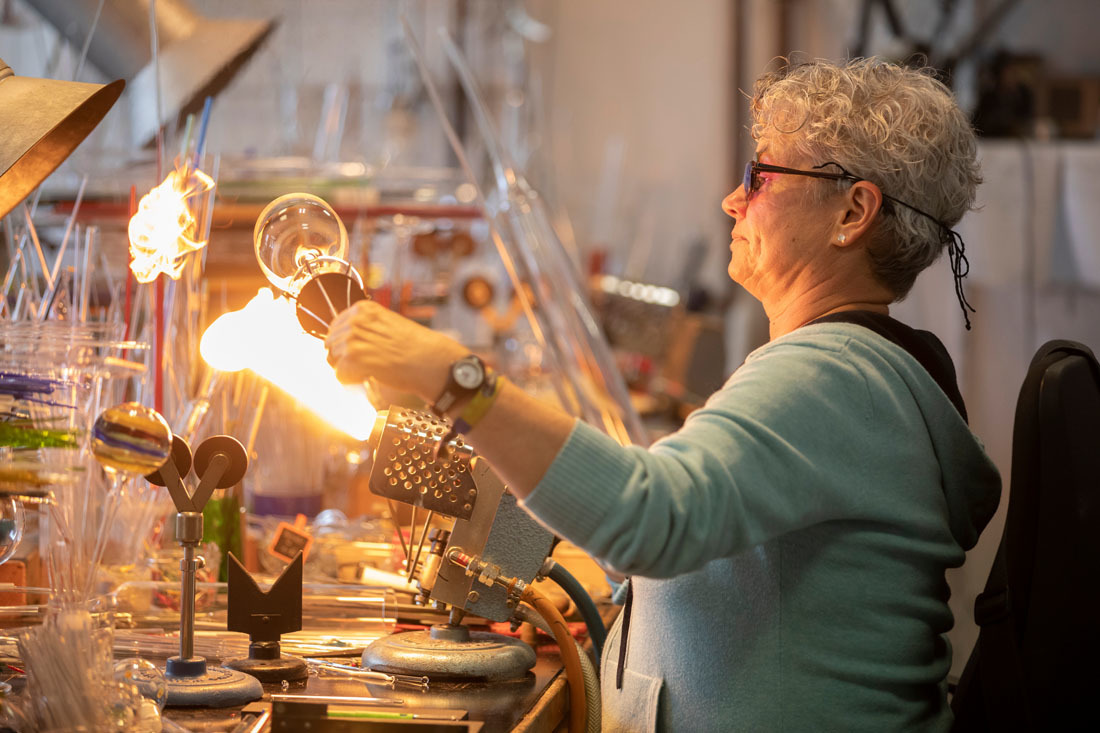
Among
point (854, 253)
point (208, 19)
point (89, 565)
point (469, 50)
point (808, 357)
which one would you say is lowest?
point (89, 565)

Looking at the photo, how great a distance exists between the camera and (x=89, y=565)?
1.50 meters

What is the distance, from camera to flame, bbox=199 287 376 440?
1.79 m

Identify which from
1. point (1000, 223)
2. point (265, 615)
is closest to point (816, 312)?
point (265, 615)

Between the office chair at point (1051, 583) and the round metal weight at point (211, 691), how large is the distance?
842mm

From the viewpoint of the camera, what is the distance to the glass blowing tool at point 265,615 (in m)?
1.48

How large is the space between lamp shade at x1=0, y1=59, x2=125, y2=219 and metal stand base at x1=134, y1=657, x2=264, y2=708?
23.2 inches

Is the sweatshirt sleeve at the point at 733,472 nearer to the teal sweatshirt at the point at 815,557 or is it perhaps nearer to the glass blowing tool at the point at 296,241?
the teal sweatshirt at the point at 815,557

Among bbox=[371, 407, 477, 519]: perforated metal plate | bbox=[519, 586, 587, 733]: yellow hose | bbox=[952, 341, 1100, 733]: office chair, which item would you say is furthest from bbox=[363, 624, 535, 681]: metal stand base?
bbox=[952, 341, 1100, 733]: office chair

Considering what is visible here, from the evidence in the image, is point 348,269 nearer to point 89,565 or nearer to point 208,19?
point 89,565

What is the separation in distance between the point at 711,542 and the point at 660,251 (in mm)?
6555

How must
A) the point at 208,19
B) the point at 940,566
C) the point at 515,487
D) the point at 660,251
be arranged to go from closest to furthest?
the point at 515,487, the point at 940,566, the point at 208,19, the point at 660,251

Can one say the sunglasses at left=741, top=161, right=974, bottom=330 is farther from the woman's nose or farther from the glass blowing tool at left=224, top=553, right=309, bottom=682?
the glass blowing tool at left=224, top=553, right=309, bottom=682

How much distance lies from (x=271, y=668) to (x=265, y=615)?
0.24 ft

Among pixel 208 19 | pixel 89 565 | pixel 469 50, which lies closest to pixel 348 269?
pixel 89 565
